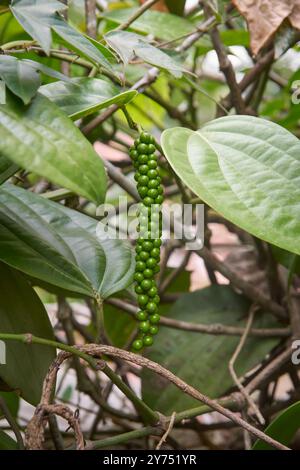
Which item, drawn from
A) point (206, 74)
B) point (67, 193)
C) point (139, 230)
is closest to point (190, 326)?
point (67, 193)

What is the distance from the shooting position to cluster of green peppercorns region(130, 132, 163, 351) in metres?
0.59

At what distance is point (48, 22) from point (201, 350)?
0.58 meters

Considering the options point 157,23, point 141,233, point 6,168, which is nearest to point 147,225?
point 141,233

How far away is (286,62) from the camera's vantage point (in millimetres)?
1459

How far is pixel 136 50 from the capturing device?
0.64 metres

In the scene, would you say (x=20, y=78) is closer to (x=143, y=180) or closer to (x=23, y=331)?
(x=143, y=180)

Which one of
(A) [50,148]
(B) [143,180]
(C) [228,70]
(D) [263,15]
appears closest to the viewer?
(A) [50,148]

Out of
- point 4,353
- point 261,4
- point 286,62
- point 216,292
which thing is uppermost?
point 261,4

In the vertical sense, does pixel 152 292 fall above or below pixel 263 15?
below
